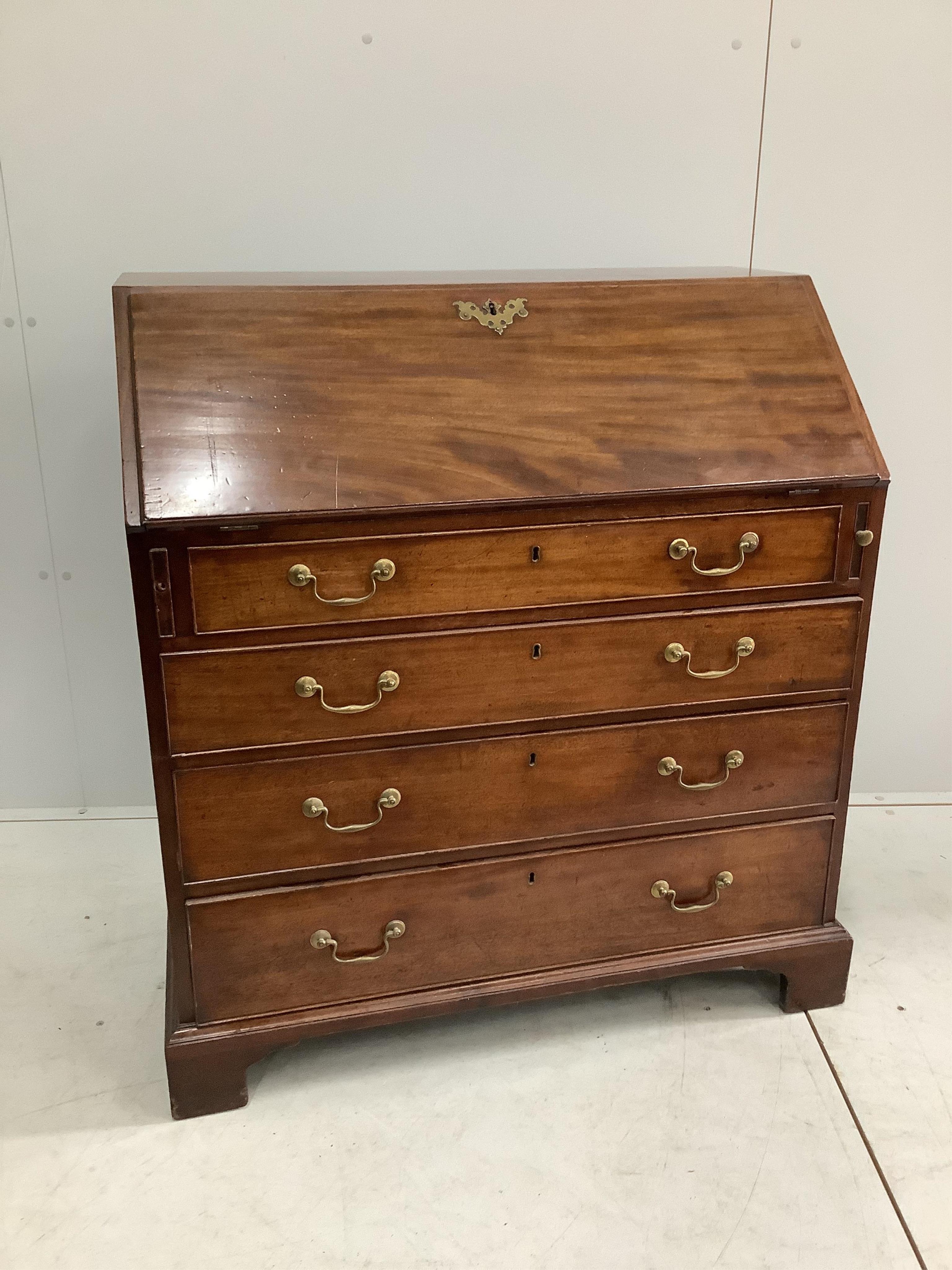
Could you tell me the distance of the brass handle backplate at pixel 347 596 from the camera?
150 centimetres

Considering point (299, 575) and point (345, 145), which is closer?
point (299, 575)

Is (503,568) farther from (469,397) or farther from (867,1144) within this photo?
(867,1144)

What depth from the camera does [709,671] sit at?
1.74m

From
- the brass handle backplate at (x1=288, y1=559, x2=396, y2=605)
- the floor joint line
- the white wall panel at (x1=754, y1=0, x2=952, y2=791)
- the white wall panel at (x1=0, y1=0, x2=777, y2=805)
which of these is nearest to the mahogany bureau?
the brass handle backplate at (x1=288, y1=559, x2=396, y2=605)

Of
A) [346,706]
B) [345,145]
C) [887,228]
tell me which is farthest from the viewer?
[887,228]

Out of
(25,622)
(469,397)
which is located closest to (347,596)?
(469,397)

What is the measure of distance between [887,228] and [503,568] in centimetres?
136

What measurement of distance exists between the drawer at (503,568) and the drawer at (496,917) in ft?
1.53

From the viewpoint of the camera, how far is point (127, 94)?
202cm

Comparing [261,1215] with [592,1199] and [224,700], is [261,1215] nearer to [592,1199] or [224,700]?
[592,1199]

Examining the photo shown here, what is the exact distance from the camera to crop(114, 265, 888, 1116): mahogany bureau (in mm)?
1522

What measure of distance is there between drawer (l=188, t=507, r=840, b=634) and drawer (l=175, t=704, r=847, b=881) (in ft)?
0.78

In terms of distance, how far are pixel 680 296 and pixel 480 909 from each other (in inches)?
43.3

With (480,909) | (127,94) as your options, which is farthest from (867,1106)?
(127,94)
